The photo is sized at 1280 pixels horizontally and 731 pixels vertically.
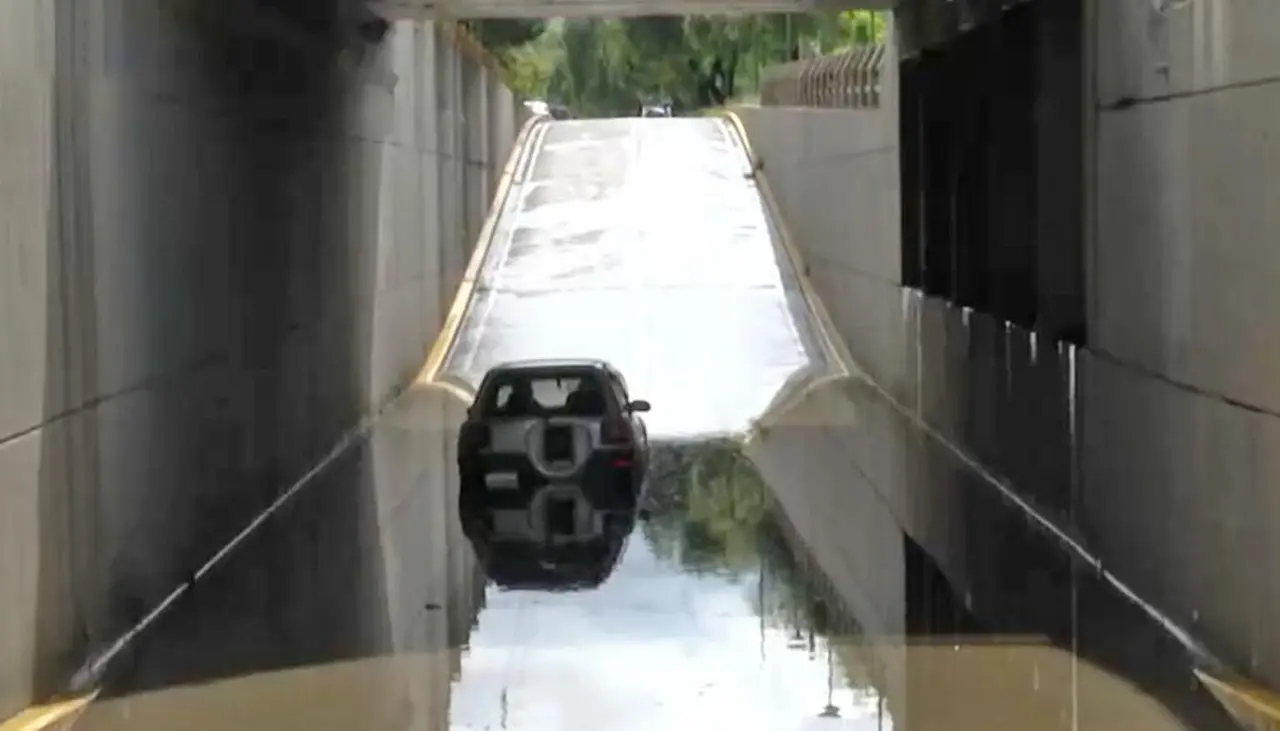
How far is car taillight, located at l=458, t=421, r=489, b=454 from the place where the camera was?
19.0 meters

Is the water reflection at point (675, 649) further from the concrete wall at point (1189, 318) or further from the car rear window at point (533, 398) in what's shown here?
the concrete wall at point (1189, 318)

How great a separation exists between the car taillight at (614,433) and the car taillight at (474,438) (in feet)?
3.59

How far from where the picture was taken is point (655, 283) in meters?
38.2

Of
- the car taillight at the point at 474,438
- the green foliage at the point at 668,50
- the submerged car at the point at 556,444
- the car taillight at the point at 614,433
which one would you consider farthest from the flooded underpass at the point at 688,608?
the green foliage at the point at 668,50

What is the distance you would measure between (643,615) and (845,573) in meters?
2.31

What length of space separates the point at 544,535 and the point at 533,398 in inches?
103

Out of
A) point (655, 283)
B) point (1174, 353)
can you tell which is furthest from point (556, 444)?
point (655, 283)

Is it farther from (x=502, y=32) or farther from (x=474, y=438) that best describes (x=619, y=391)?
(x=502, y=32)

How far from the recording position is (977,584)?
47.9 feet

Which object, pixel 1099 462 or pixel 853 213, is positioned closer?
pixel 1099 462

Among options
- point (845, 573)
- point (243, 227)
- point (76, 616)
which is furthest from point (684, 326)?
point (76, 616)

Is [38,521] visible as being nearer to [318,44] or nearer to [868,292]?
[318,44]

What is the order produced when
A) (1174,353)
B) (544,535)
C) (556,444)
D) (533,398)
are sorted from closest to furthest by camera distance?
(1174,353)
(544,535)
(556,444)
(533,398)

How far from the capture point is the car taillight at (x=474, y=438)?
19.0 m
